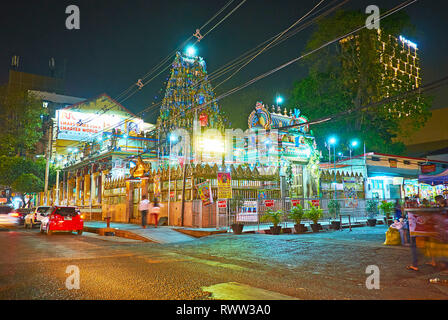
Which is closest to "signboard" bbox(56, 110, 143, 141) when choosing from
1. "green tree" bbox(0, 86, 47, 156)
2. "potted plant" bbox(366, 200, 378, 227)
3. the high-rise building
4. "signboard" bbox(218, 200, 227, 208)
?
"green tree" bbox(0, 86, 47, 156)

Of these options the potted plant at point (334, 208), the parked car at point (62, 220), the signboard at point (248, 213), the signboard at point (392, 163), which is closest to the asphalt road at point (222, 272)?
the signboard at point (248, 213)

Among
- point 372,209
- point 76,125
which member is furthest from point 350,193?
point 76,125

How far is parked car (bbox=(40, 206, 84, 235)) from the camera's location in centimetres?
1828

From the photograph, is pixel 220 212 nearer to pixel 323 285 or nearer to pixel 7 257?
pixel 7 257

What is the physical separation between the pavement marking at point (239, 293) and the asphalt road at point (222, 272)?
0.02 meters

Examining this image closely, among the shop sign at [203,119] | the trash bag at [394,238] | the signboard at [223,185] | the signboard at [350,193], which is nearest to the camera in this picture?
the trash bag at [394,238]

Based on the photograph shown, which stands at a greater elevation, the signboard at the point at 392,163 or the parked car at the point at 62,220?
the signboard at the point at 392,163

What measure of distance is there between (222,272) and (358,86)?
37.6 meters

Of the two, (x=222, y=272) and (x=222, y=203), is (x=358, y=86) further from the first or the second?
(x=222, y=272)

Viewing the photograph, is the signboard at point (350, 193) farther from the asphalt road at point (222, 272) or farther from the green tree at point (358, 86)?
Result: the green tree at point (358, 86)

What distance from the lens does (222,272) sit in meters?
7.93

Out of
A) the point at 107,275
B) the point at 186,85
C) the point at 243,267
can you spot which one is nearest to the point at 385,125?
the point at 186,85

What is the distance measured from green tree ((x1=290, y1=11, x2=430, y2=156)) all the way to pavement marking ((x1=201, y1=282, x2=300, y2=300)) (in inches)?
1314

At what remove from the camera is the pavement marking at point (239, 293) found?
5653 mm
